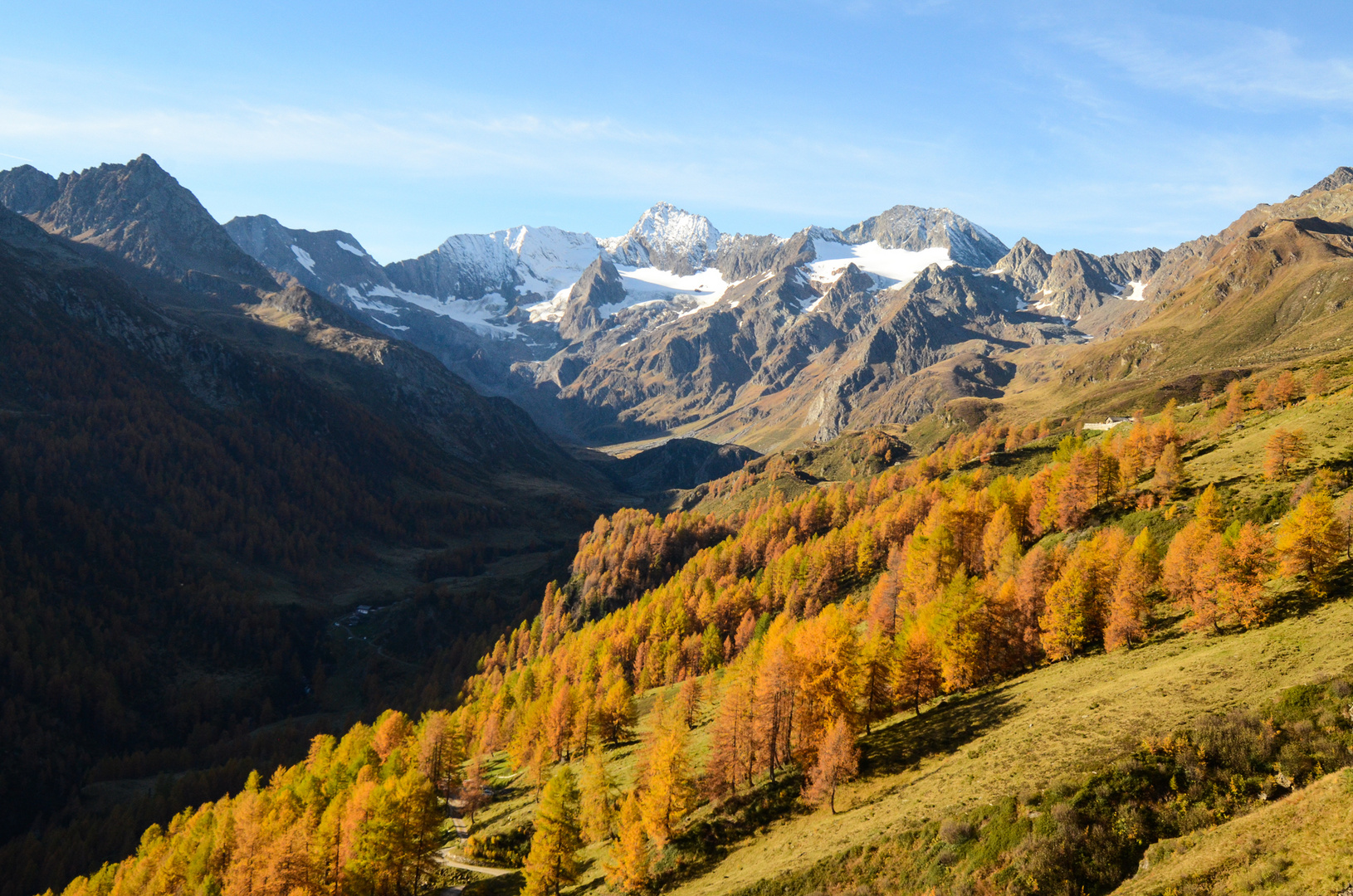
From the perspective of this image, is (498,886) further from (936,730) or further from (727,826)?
(936,730)

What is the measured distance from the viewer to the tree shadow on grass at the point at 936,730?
192 ft

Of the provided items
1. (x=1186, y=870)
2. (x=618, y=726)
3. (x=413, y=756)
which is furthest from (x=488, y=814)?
(x=1186, y=870)

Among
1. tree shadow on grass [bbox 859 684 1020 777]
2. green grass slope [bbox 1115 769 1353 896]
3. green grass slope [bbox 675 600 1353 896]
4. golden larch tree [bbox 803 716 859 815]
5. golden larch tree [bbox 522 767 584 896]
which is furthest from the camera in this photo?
golden larch tree [bbox 522 767 584 896]

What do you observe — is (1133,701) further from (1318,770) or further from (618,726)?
(618,726)

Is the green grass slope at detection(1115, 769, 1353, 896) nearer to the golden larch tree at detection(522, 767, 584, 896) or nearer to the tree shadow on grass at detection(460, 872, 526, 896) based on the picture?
the golden larch tree at detection(522, 767, 584, 896)

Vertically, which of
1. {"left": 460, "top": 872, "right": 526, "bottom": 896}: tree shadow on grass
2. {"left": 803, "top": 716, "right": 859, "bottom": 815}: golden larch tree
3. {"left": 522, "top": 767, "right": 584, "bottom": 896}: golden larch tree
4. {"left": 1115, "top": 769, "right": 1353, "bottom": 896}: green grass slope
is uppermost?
{"left": 1115, "top": 769, "right": 1353, "bottom": 896}: green grass slope

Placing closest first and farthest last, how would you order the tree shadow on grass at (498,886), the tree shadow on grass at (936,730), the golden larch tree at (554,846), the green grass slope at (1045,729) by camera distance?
the green grass slope at (1045,729) < the tree shadow on grass at (936,730) < the golden larch tree at (554,846) < the tree shadow on grass at (498,886)

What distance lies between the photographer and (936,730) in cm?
6225

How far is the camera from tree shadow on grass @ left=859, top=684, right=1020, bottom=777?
192ft

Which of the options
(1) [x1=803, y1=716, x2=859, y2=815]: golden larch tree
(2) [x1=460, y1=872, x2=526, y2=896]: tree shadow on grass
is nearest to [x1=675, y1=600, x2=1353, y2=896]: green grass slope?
(1) [x1=803, y1=716, x2=859, y2=815]: golden larch tree

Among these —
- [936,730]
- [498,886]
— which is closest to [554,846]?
[498,886]

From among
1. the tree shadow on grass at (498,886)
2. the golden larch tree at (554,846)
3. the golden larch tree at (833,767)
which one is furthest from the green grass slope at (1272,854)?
the tree shadow on grass at (498,886)

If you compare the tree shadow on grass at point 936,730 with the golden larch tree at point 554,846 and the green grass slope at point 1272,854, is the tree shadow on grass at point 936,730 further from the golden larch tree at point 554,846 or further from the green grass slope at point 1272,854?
the golden larch tree at point 554,846

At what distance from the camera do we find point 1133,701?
50.2 meters
